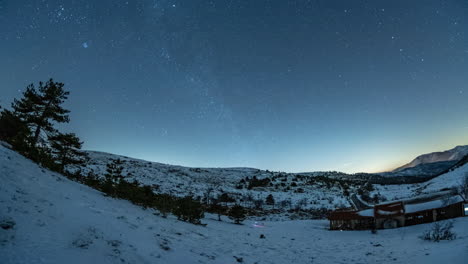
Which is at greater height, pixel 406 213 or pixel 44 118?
pixel 44 118

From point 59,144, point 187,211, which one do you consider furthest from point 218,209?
point 59,144

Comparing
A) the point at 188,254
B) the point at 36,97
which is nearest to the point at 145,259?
the point at 188,254

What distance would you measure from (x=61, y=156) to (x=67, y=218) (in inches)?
766

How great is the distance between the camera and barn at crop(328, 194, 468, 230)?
17.8m

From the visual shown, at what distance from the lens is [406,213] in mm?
19203

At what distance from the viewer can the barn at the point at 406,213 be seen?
701 inches

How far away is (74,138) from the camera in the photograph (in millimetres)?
22641

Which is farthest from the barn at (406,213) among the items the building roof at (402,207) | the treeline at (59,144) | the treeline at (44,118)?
the treeline at (44,118)

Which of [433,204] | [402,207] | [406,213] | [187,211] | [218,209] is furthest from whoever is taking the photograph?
[218,209]

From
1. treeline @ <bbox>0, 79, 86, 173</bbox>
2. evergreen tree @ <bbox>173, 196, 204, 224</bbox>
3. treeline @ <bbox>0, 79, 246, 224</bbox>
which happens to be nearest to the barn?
treeline @ <bbox>0, 79, 246, 224</bbox>

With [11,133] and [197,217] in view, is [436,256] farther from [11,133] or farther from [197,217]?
[11,133]

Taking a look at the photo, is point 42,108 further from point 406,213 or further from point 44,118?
point 406,213

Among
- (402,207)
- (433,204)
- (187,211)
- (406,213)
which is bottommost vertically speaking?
(187,211)

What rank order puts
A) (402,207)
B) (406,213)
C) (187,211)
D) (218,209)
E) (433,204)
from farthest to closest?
1. (218,209)
2. (402,207)
3. (406,213)
4. (433,204)
5. (187,211)
